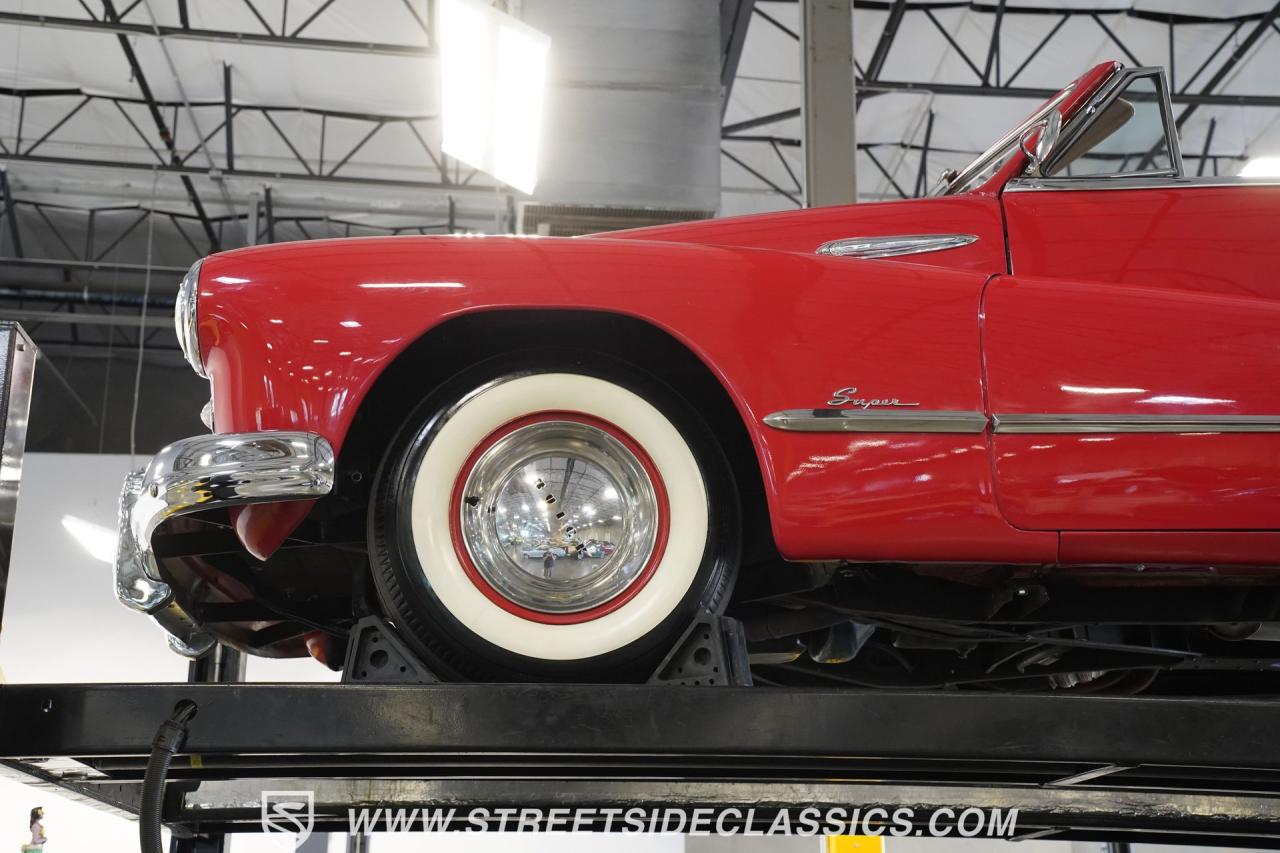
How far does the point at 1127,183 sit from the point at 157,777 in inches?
94.3

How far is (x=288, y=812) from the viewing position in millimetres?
2033

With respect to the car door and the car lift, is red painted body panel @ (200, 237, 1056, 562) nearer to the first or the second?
the car door

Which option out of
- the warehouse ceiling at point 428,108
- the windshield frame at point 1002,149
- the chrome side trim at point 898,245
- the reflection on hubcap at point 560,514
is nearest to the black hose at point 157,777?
the reflection on hubcap at point 560,514

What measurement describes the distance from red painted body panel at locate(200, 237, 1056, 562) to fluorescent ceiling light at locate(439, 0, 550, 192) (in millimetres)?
3613

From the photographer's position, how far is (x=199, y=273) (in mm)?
1914

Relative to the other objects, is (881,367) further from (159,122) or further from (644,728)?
(159,122)

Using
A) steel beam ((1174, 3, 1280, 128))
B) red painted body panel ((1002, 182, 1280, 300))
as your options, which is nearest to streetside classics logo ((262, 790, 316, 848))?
red painted body panel ((1002, 182, 1280, 300))

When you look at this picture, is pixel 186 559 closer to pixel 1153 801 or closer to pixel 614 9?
pixel 1153 801

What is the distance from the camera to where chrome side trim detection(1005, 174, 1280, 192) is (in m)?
2.55

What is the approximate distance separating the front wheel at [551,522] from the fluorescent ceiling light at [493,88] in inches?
150

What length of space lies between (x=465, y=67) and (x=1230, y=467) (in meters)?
4.57

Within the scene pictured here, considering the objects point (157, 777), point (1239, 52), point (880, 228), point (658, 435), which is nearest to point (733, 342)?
point (658, 435)

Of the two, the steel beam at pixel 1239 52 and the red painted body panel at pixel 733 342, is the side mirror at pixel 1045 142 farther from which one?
the steel beam at pixel 1239 52

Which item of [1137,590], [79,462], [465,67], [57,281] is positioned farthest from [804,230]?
[57,281]
